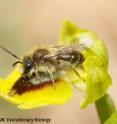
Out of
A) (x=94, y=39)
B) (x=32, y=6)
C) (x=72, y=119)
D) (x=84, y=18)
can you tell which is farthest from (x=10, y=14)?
(x=94, y=39)

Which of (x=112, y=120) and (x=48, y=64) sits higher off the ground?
(x=48, y=64)

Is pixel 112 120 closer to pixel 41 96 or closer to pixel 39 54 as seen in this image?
pixel 41 96

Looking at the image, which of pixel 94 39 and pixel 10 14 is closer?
pixel 94 39

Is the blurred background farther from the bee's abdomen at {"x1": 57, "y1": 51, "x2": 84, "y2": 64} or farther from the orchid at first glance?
the bee's abdomen at {"x1": 57, "y1": 51, "x2": 84, "y2": 64}

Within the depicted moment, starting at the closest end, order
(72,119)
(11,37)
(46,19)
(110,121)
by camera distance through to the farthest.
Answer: (110,121) < (72,119) < (11,37) < (46,19)

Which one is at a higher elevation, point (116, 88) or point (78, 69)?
point (78, 69)

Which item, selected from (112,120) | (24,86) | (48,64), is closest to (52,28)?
(24,86)

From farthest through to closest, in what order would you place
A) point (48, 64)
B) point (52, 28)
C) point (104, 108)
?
point (52, 28) < point (104, 108) < point (48, 64)

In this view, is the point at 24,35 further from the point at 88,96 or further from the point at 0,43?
the point at 88,96
